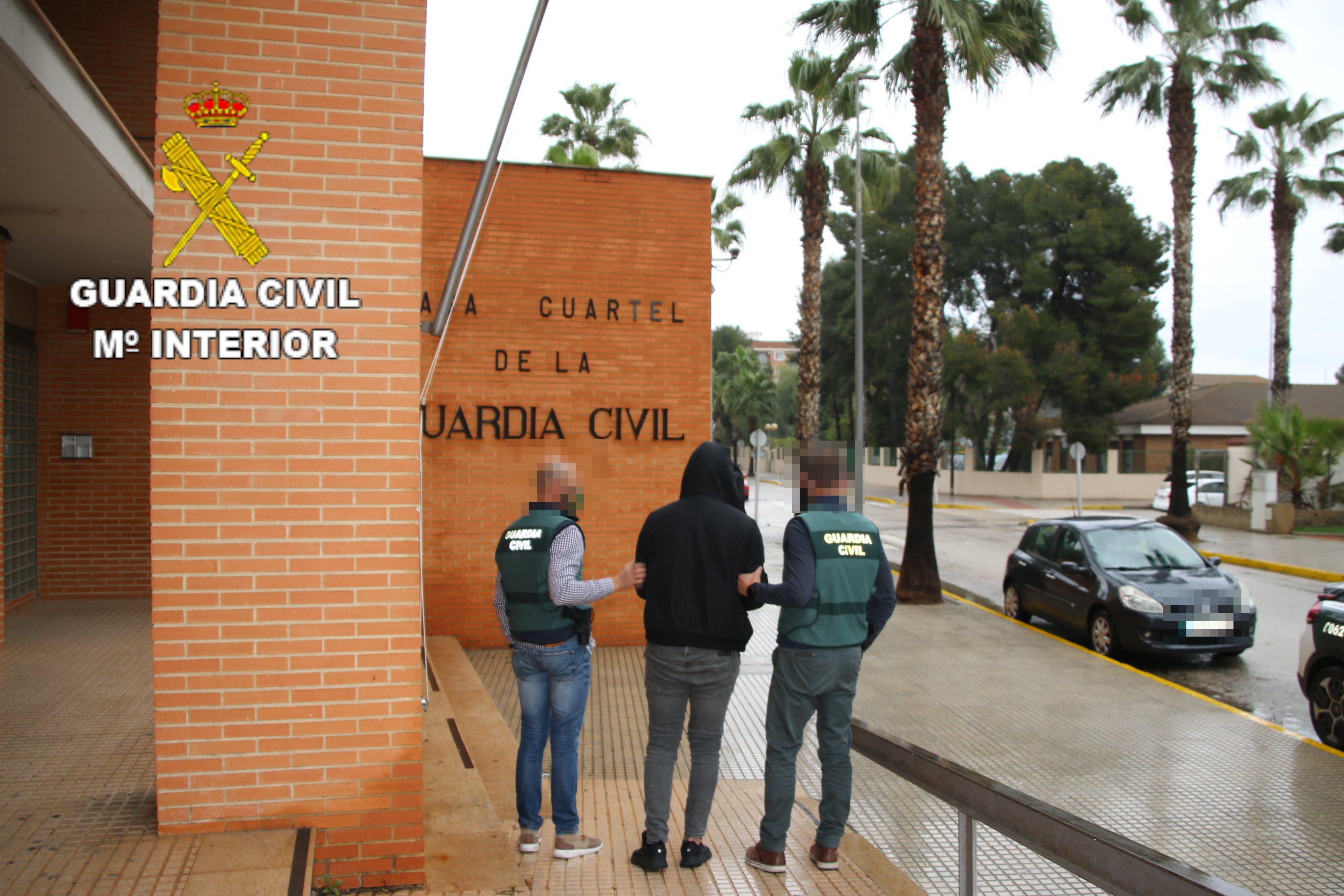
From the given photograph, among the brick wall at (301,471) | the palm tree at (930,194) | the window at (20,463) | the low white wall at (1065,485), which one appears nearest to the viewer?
the brick wall at (301,471)

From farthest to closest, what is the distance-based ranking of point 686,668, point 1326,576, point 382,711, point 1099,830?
point 1326,576, point 686,668, point 382,711, point 1099,830

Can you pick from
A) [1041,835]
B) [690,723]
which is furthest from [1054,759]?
[1041,835]

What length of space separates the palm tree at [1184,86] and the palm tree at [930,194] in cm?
1148

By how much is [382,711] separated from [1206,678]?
9.26 m

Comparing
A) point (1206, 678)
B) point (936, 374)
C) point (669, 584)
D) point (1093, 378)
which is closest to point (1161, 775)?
point (1206, 678)

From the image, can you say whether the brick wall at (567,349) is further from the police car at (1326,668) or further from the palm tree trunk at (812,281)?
the palm tree trunk at (812,281)

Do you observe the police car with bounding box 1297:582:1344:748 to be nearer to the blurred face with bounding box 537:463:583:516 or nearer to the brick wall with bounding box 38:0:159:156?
the blurred face with bounding box 537:463:583:516

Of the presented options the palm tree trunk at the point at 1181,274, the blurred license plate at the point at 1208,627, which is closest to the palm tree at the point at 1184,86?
the palm tree trunk at the point at 1181,274

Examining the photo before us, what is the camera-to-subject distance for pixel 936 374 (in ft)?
48.5

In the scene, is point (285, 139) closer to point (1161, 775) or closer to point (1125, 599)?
point (1161, 775)

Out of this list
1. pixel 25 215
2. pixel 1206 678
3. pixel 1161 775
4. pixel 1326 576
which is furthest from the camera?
pixel 1326 576

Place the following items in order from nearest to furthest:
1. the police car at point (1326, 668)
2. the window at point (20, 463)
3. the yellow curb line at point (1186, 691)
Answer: the police car at point (1326, 668) < the yellow curb line at point (1186, 691) < the window at point (20, 463)

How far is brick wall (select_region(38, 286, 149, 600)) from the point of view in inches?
406

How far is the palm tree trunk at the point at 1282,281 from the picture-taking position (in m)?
29.0
